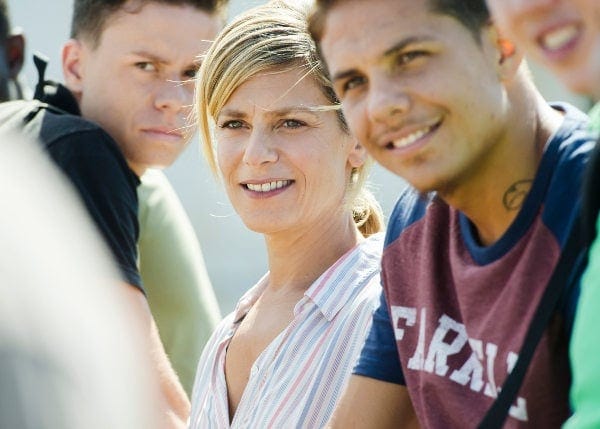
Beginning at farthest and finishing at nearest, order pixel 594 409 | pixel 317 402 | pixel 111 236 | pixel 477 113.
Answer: pixel 111 236 → pixel 317 402 → pixel 477 113 → pixel 594 409

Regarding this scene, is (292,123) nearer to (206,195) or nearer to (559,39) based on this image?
(559,39)

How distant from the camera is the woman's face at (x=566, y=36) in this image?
1.94 m

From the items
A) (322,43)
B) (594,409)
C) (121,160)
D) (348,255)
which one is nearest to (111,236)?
(121,160)

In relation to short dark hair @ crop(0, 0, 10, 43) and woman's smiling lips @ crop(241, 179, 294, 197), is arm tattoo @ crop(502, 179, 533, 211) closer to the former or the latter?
woman's smiling lips @ crop(241, 179, 294, 197)

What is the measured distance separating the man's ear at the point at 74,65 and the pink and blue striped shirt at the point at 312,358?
1.18m

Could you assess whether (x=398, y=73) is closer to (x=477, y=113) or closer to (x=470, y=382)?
(x=477, y=113)

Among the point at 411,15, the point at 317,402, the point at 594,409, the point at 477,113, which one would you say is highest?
the point at 411,15

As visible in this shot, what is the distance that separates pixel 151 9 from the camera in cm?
395

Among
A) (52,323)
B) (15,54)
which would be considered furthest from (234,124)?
(52,323)

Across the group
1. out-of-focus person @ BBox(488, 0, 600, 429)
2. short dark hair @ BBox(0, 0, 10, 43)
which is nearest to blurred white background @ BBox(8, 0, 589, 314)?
short dark hair @ BBox(0, 0, 10, 43)

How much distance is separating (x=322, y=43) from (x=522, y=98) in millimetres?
424

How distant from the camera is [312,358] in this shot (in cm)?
305

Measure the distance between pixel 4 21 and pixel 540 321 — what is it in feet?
9.94

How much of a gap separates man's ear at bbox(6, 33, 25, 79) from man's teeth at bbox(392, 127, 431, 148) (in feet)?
8.14
